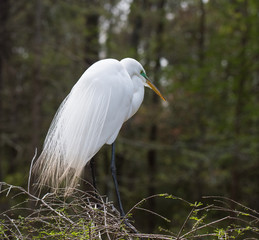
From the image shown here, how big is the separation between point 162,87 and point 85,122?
5.69 metres

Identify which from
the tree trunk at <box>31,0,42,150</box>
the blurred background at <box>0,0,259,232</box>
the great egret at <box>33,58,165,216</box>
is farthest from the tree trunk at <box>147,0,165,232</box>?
the great egret at <box>33,58,165,216</box>

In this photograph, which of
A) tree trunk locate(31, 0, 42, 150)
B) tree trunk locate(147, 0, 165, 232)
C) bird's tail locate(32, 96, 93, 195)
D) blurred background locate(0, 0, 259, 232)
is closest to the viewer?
bird's tail locate(32, 96, 93, 195)

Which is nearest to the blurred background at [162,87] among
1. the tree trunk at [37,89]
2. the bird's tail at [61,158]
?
the tree trunk at [37,89]

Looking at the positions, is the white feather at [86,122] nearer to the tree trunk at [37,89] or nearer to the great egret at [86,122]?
the great egret at [86,122]

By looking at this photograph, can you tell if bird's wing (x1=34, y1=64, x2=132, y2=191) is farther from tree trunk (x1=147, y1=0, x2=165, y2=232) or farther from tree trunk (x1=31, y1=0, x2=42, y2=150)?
tree trunk (x1=147, y1=0, x2=165, y2=232)

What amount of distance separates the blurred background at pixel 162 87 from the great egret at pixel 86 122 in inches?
123

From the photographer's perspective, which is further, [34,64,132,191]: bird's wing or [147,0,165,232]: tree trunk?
[147,0,165,232]: tree trunk

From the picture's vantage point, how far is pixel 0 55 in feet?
20.6

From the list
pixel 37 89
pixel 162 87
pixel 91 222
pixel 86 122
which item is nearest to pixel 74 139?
pixel 86 122

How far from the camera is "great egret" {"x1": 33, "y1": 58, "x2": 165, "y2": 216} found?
236 centimetres

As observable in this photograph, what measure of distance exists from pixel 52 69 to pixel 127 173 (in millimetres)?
4352

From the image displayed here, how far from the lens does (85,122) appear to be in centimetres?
242

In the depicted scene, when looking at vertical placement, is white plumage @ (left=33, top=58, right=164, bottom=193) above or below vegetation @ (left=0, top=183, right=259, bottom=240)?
above

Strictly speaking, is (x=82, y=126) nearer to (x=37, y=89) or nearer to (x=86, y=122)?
(x=86, y=122)
